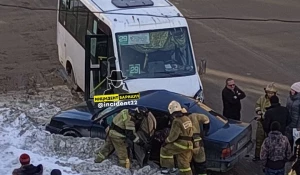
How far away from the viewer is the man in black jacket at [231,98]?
1412 cm

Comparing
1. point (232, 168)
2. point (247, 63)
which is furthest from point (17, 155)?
point (247, 63)

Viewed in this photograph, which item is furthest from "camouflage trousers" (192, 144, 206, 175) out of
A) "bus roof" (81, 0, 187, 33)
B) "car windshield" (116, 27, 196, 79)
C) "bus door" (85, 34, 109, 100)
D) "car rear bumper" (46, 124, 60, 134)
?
"bus roof" (81, 0, 187, 33)

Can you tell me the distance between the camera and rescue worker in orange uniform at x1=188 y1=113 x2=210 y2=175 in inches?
470

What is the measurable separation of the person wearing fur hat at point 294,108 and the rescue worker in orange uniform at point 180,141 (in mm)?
2350

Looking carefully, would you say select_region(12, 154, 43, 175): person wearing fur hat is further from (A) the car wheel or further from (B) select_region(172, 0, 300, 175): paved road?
(B) select_region(172, 0, 300, 175): paved road

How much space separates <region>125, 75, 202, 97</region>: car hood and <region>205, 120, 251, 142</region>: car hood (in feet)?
6.37

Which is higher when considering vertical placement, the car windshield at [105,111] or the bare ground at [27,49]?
the car windshield at [105,111]

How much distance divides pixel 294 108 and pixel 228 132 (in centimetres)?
146

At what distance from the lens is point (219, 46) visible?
21.5 m

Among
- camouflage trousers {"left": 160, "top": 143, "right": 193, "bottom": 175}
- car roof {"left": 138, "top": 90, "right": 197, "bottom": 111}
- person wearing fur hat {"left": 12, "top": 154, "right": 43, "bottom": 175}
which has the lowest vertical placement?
camouflage trousers {"left": 160, "top": 143, "right": 193, "bottom": 175}

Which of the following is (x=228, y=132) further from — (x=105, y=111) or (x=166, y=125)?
(x=105, y=111)

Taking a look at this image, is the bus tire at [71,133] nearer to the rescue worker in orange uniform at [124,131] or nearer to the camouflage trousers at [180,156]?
the rescue worker in orange uniform at [124,131]

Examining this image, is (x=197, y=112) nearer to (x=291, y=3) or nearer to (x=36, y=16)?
(x=36, y=16)

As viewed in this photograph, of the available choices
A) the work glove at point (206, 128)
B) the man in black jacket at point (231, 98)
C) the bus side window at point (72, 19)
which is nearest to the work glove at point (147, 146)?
the work glove at point (206, 128)
